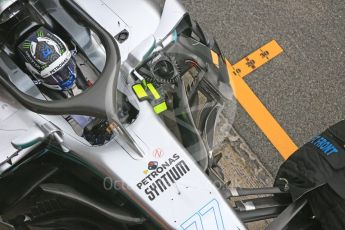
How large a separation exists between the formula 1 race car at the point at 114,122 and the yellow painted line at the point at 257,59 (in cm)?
124

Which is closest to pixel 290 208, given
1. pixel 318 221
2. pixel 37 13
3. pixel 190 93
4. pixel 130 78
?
pixel 318 221

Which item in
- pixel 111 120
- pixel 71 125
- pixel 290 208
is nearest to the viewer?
pixel 111 120

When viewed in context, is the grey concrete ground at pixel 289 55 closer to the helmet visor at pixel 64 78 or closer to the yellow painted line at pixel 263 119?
the yellow painted line at pixel 263 119

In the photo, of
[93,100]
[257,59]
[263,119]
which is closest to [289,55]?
[257,59]

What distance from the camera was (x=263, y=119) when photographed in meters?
3.81

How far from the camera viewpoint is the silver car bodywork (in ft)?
7.46

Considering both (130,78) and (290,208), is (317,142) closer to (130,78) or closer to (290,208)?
(290,208)

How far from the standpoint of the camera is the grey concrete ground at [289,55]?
3.83m

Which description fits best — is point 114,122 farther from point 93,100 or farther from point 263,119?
point 263,119

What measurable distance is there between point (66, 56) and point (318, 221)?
1.55m

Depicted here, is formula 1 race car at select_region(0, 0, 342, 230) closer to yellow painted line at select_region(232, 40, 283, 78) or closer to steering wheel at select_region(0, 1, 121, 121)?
steering wheel at select_region(0, 1, 121, 121)

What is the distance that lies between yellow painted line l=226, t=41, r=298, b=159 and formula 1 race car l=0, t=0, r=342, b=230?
974 mm

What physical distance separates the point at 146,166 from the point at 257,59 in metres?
1.95

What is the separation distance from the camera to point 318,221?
2811mm
